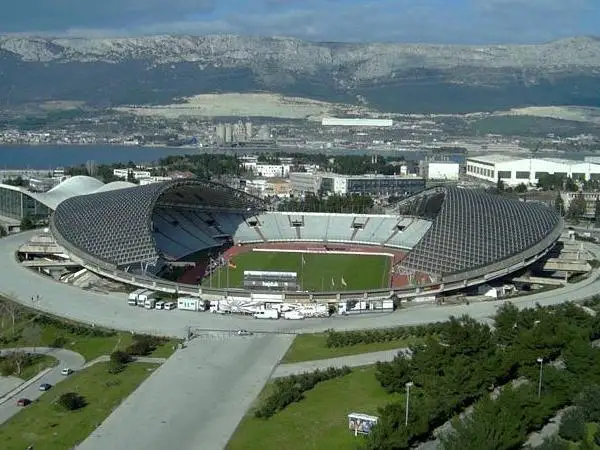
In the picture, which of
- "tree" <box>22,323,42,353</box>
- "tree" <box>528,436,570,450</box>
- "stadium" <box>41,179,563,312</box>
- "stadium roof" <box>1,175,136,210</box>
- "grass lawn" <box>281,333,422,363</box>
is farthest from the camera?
"stadium roof" <box>1,175,136,210</box>

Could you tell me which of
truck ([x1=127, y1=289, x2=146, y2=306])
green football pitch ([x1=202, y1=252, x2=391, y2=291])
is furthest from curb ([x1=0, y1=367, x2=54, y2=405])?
green football pitch ([x1=202, y1=252, x2=391, y2=291])

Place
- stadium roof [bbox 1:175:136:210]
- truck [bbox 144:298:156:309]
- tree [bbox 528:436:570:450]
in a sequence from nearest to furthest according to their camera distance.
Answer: tree [bbox 528:436:570:450] → truck [bbox 144:298:156:309] → stadium roof [bbox 1:175:136:210]

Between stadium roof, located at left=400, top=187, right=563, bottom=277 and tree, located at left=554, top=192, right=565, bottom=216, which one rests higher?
stadium roof, located at left=400, top=187, right=563, bottom=277

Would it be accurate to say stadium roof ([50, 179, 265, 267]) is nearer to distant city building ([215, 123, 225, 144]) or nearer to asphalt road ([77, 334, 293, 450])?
asphalt road ([77, 334, 293, 450])

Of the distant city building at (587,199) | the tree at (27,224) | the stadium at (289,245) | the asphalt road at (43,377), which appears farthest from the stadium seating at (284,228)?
the distant city building at (587,199)

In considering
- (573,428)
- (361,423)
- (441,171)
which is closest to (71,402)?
(361,423)

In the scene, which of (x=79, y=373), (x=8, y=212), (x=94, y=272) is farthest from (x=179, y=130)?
(x=79, y=373)
